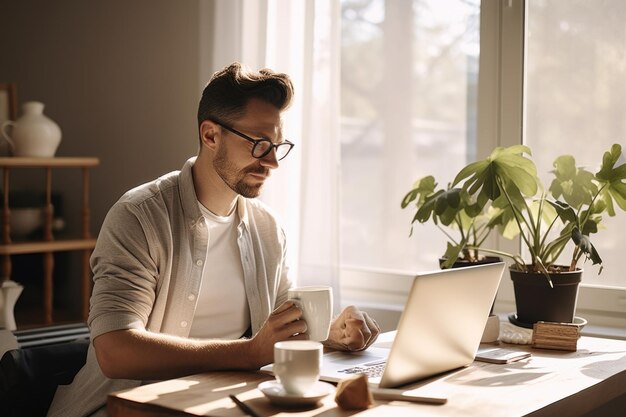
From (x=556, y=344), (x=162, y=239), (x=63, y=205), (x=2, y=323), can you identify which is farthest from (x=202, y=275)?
(x=63, y=205)

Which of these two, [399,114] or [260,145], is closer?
[260,145]

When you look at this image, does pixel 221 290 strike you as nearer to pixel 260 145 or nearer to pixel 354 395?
pixel 260 145

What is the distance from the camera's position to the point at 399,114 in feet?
9.52

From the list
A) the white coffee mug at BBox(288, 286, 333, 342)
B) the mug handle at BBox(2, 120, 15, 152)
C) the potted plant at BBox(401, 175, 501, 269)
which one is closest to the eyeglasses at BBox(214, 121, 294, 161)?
the potted plant at BBox(401, 175, 501, 269)

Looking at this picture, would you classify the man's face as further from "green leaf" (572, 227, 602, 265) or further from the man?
"green leaf" (572, 227, 602, 265)

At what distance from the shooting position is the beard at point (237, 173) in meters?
2.04

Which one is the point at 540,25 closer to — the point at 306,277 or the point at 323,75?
the point at 323,75

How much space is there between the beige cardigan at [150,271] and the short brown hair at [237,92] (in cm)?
16

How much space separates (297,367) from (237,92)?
3.06 feet

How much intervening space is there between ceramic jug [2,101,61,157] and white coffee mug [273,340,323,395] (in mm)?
2084

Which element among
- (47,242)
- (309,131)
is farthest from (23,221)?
(309,131)

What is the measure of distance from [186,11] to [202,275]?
1.56 metres

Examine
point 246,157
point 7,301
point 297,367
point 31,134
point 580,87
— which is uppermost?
point 580,87

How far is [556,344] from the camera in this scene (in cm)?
186
